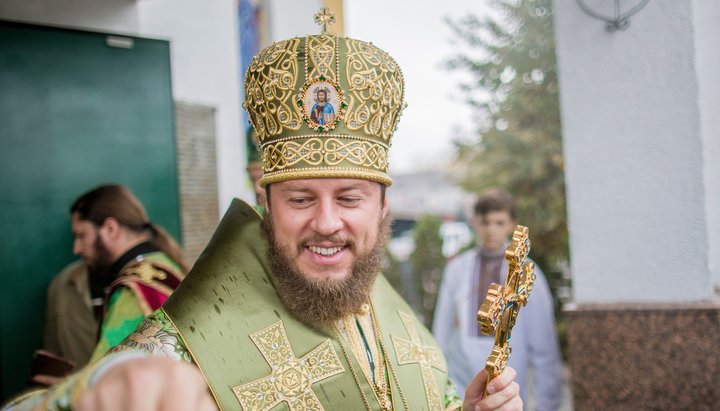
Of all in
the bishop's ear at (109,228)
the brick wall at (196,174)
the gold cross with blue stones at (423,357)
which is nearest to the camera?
the gold cross with blue stones at (423,357)

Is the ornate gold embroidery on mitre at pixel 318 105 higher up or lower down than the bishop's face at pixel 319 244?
higher up

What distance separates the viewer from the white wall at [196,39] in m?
3.97

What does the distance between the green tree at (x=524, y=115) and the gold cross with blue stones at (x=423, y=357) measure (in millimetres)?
6645

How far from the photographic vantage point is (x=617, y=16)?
276cm

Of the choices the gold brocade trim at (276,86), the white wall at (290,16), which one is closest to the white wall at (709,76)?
the gold brocade trim at (276,86)

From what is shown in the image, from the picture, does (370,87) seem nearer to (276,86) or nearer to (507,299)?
(276,86)

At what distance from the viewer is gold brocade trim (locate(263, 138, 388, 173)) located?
5.66 feet

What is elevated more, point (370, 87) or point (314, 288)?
point (370, 87)

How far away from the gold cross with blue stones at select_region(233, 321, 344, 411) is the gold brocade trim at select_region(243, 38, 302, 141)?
72cm

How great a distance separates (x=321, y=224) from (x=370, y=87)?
566 millimetres

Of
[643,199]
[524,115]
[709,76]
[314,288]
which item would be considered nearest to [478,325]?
[643,199]

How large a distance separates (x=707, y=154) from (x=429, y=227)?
16.5 ft

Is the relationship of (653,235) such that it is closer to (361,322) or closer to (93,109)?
(361,322)

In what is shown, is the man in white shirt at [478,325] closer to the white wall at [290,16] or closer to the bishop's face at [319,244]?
the bishop's face at [319,244]
